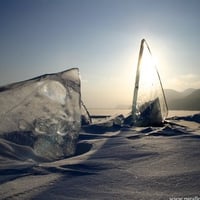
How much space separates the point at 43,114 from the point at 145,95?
19.8ft

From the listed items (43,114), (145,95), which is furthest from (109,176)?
(145,95)

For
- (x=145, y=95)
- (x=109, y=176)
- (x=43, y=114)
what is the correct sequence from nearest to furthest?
(x=109, y=176), (x=43, y=114), (x=145, y=95)

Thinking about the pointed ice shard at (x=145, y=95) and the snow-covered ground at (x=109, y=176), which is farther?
the pointed ice shard at (x=145, y=95)

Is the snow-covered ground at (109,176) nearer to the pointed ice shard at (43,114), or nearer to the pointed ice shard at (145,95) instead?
the pointed ice shard at (43,114)

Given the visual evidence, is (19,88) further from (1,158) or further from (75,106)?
(1,158)

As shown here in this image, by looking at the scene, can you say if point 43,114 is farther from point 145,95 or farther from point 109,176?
point 145,95

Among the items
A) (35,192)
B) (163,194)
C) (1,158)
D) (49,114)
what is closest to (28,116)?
(49,114)

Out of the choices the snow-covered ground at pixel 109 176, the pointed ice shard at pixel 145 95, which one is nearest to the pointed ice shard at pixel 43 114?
the snow-covered ground at pixel 109 176

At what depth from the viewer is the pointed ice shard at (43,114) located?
3699mm

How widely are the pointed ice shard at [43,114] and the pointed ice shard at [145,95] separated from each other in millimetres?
4185

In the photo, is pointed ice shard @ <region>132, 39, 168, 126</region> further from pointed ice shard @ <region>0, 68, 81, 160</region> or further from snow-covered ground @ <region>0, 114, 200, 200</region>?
snow-covered ground @ <region>0, 114, 200, 200</region>

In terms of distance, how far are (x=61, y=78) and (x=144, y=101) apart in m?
4.95

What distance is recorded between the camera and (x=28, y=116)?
4008 millimetres

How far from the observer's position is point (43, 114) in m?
4.27
